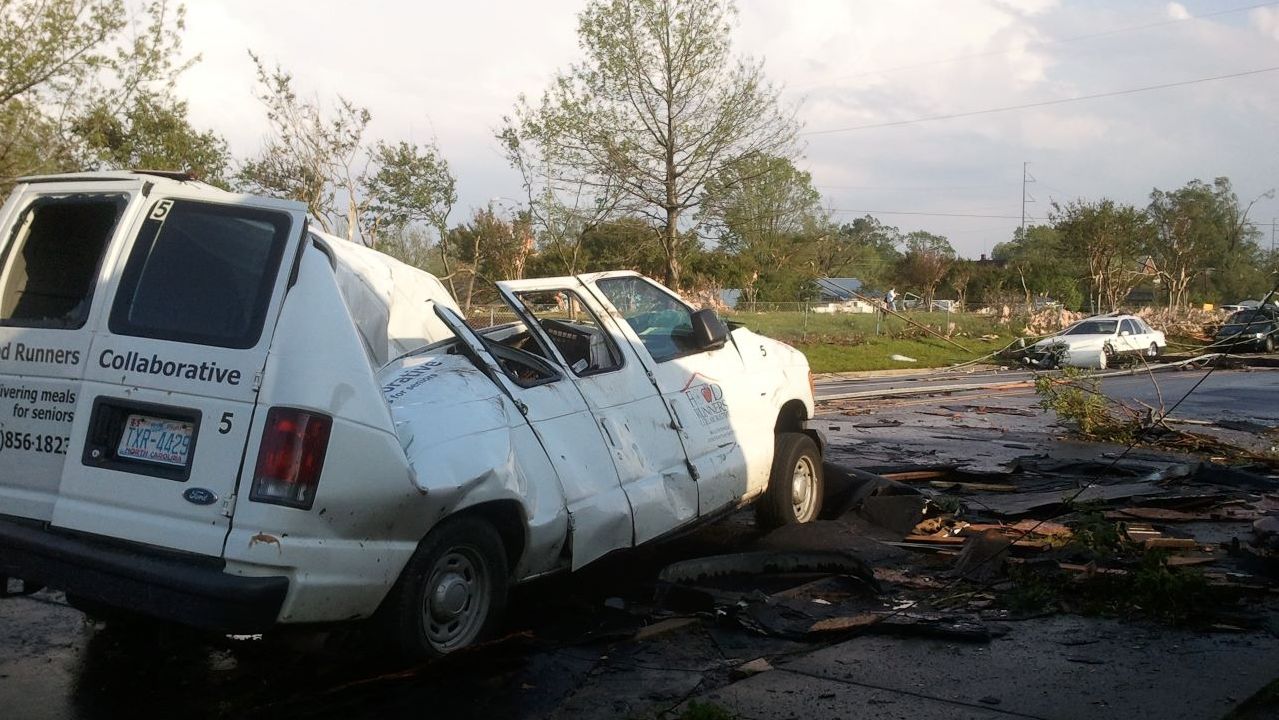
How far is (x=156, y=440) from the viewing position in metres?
4.42

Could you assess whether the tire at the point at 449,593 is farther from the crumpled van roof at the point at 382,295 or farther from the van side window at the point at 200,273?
the van side window at the point at 200,273

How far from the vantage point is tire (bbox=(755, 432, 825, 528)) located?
771 centimetres

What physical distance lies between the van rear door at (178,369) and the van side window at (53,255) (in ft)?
0.97

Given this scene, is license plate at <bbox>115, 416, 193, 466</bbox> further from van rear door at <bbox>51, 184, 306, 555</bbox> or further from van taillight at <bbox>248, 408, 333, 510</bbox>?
van taillight at <bbox>248, 408, 333, 510</bbox>

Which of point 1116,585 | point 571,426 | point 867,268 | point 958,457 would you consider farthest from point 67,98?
point 867,268

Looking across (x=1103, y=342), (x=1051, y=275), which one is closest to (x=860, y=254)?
(x=1051, y=275)

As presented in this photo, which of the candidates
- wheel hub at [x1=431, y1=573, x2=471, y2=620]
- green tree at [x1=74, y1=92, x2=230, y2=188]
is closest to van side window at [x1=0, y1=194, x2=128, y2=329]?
wheel hub at [x1=431, y1=573, x2=471, y2=620]

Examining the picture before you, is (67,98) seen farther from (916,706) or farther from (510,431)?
(916,706)

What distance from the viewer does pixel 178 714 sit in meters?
4.44

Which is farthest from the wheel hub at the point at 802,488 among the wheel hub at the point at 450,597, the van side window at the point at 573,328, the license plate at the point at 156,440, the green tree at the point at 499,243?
the green tree at the point at 499,243

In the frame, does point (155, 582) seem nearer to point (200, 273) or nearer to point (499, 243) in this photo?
point (200, 273)

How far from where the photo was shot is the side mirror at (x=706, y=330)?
718 centimetres

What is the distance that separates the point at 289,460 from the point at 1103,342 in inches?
1231

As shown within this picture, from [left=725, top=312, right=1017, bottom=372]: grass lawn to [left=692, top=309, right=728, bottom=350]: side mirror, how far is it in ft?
81.2
